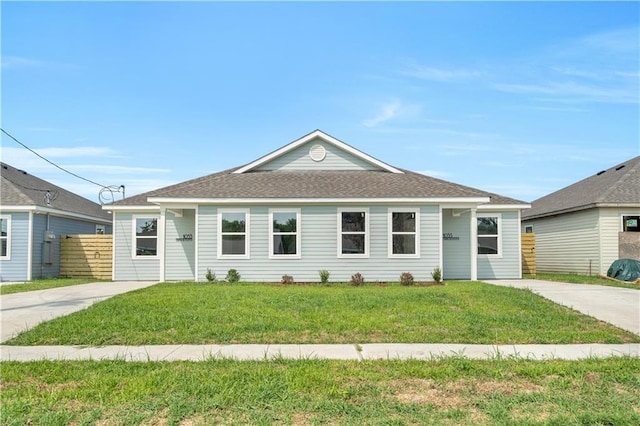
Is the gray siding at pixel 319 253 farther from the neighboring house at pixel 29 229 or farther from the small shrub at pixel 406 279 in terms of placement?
the neighboring house at pixel 29 229

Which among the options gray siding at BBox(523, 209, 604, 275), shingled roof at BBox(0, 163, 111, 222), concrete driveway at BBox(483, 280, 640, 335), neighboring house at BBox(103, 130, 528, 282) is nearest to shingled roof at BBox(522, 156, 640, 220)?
gray siding at BBox(523, 209, 604, 275)

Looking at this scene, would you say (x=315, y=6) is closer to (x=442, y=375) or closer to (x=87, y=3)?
(x=87, y=3)

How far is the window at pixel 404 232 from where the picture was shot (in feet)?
52.4

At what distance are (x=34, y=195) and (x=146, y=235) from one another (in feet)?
20.7

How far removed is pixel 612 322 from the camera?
871cm

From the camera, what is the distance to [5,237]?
1839 cm

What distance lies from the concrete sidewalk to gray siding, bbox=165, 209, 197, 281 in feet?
33.9

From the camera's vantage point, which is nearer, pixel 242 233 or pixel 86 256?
pixel 242 233

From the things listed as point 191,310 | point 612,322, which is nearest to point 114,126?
point 191,310

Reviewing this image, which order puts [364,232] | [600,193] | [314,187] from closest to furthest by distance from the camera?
[364,232], [314,187], [600,193]

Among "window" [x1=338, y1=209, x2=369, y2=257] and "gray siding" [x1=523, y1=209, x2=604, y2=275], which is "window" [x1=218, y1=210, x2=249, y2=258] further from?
"gray siding" [x1=523, y1=209, x2=604, y2=275]

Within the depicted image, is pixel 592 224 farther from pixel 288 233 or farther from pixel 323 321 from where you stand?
pixel 323 321

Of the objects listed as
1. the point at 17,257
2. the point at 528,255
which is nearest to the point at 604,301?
the point at 528,255

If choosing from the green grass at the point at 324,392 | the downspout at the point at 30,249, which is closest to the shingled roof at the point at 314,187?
the downspout at the point at 30,249
